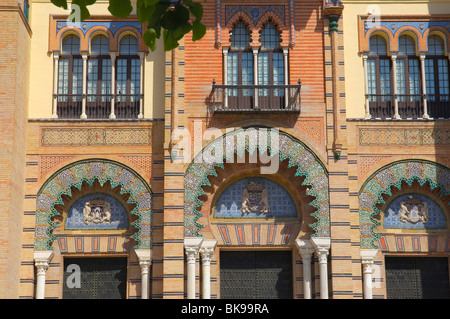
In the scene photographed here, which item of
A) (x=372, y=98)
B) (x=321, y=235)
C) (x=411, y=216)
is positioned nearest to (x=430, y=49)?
(x=372, y=98)

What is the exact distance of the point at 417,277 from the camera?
16500 millimetres

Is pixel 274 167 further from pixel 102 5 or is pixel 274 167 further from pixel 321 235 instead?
pixel 102 5

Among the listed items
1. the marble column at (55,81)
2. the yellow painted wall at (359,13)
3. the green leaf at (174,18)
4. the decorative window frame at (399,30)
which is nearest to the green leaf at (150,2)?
the green leaf at (174,18)

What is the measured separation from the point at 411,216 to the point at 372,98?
8.10 feet

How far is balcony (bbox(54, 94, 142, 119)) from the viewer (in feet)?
55.2

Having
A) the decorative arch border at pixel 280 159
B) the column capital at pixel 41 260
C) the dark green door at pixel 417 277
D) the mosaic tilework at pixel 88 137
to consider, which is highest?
the mosaic tilework at pixel 88 137

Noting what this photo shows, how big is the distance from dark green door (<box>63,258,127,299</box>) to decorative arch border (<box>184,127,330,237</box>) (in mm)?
1627

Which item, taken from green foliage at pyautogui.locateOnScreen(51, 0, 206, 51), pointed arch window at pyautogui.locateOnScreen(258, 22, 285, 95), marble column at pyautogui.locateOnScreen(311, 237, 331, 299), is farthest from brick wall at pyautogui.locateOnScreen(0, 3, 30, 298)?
green foliage at pyautogui.locateOnScreen(51, 0, 206, 51)

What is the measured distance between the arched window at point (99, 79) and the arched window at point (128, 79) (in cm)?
21

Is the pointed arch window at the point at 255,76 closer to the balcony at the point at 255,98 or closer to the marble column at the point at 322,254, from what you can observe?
the balcony at the point at 255,98

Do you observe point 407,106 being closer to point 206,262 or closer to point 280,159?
point 280,159

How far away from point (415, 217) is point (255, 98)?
393 centimetres

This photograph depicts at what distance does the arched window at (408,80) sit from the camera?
16984 millimetres

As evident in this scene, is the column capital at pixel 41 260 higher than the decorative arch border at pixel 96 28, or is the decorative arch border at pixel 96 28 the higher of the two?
the decorative arch border at pixel 96 28
